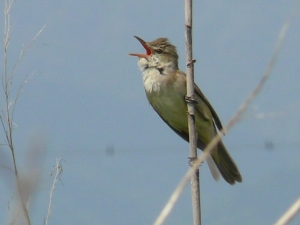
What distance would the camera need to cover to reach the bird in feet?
15.3

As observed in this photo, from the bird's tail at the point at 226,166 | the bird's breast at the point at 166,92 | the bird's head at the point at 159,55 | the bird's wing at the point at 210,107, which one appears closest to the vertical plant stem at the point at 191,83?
the bird's breast at the point at 166,92

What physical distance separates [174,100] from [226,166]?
0.93 metres

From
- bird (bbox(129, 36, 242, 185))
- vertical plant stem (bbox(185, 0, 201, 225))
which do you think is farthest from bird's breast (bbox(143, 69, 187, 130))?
vertical plant stem (bbox(185, 0, 201, 225))

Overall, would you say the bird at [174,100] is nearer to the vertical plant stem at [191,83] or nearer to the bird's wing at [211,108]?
the bird's wing at [211,108]

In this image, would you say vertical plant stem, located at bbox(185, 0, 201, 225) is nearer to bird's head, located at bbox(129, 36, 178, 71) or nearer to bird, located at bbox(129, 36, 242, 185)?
bird, located at bbox(129, 36, 242, 185)

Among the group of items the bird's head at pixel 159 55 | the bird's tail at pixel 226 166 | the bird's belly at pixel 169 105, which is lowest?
the bird's tail at pixel 226 166

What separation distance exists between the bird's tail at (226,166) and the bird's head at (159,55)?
989mm

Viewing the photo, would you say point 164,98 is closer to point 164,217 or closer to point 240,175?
point 240,175

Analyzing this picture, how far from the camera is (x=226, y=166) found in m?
5.08

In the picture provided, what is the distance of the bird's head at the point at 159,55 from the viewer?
15.4 ft

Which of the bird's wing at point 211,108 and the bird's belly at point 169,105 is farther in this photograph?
the bird's wing at point 211,108

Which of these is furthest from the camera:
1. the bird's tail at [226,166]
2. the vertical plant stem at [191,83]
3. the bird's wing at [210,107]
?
the bird's tail at [226,166]

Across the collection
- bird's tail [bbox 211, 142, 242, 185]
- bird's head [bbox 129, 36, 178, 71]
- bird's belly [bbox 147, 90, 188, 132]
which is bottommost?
bird's tail [bbox 211, 142, 242, 185]

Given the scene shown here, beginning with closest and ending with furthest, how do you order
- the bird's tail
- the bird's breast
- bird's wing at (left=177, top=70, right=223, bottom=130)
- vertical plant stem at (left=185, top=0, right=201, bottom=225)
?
vertical plant stem at (left=185, top=0, right=201, bottom=225) → the bird's breast → bird's wing at (left=177, top=70, right=223, bottom=130) → the bird's tail
